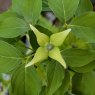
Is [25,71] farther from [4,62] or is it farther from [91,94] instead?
[91,94]

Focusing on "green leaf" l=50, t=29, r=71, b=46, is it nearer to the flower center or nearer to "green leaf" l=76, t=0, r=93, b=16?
the flower center

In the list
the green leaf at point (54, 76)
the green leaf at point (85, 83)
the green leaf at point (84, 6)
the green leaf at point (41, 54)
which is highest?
the green leaf at point (84, 6)

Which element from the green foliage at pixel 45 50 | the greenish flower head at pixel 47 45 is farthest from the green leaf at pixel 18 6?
the greenish flower head at pixel 47 45

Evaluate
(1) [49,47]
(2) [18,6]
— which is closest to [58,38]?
(1) [49,47]

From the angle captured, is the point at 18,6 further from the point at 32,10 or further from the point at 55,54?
the point at 55,54

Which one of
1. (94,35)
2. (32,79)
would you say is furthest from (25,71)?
(94,35)

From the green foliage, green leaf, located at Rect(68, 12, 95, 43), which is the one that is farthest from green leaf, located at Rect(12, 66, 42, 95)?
green leaf, located at Rect(68, 12, 95, 43)

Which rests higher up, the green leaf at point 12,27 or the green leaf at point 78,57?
the green leaf at point 12,27

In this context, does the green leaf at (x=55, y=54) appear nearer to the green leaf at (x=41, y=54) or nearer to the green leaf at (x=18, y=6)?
the green leaf at (x=41, y=54)
